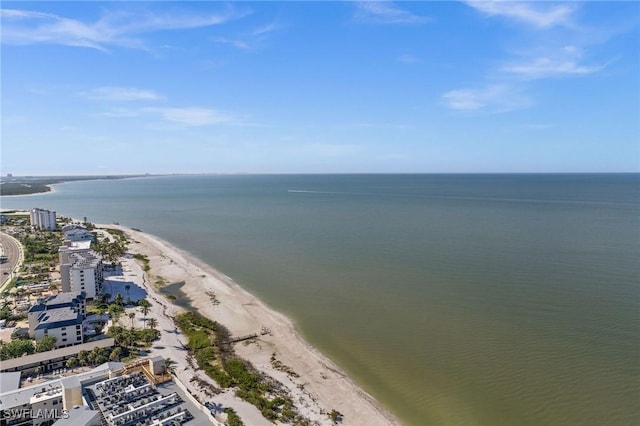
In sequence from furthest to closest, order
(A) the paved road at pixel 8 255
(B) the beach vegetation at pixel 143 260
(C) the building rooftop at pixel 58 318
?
(B) the beach vegetation at pixel 143 260
(A) the paved road at pixel 8 255
(C) the building rooftop at pixel 58 318

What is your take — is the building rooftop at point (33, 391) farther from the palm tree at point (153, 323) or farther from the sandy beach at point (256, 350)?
the palm tree at point (153, 323)

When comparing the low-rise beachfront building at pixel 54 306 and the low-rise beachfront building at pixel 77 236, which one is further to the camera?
the low-rise beachfront building at pixel 77 236

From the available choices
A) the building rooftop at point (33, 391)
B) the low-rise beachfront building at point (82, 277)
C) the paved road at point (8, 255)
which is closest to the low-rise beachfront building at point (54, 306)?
the low-rise beachfront building at point (82, 277)

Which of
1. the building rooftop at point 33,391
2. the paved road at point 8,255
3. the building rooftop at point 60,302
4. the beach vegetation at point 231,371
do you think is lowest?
the beach vegetation at point 231,371

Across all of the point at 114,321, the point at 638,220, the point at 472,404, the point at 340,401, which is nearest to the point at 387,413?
the point at 340,401

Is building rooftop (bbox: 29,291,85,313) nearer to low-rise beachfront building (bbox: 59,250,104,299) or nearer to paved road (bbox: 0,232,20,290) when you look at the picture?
low-rise beachfront building (bbox: 59,250,104,299)

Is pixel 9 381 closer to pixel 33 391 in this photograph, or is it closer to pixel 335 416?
pixel 33 391

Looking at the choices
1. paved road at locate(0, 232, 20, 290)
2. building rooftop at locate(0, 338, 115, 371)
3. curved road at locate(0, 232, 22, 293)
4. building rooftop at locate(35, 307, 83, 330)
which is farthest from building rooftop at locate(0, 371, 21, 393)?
paved road at locate(0, 232, 20, 290)

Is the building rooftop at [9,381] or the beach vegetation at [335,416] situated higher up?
the building rooftop at [9,381]

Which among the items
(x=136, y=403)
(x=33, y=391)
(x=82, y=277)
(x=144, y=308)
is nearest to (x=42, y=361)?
(x=33, y=391)
